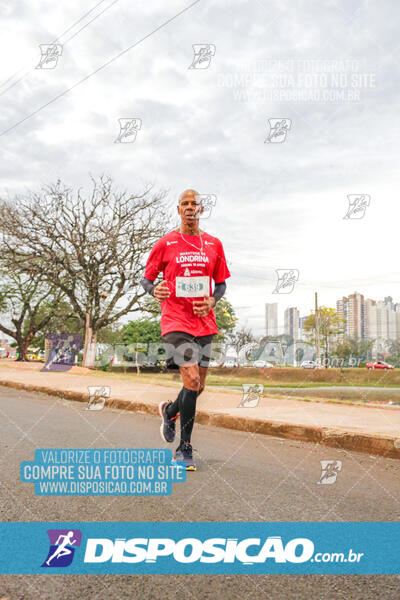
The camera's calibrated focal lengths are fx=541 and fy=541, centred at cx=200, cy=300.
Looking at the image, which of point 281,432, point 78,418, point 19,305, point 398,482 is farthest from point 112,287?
point 398,482

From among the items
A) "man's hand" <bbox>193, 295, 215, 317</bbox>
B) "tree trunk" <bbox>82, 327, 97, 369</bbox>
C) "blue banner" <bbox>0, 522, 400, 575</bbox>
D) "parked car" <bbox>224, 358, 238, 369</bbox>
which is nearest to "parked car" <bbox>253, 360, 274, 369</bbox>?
"parked car" <bbox>224, 358, 238, 369</bbox>

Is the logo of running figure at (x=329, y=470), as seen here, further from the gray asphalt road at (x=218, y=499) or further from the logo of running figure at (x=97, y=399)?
the logo of running figure at (x=97, y=399)

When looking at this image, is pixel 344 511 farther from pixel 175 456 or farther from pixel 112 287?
pixel 112 287

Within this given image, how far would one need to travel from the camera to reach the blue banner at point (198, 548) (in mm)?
2295

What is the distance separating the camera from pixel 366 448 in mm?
4938

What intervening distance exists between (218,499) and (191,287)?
4.82 feet

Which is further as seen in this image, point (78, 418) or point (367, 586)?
point (78, 418)

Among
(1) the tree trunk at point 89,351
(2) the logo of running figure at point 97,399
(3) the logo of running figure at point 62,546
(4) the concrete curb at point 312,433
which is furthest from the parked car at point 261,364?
(3) the logo of running figure at point 62,546

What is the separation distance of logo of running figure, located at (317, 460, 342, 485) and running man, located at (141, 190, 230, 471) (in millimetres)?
946

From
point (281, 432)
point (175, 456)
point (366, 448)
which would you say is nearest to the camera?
point (175, 456)

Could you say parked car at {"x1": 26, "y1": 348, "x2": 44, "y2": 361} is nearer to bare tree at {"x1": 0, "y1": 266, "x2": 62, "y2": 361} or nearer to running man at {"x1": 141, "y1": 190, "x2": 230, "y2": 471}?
bare tree at {"x1": 0, "y1": 266, "x2": 62, "y2": 361}

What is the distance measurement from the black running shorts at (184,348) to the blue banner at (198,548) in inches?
54.9

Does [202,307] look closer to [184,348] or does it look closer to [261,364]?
[184,348]

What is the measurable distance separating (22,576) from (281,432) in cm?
392
